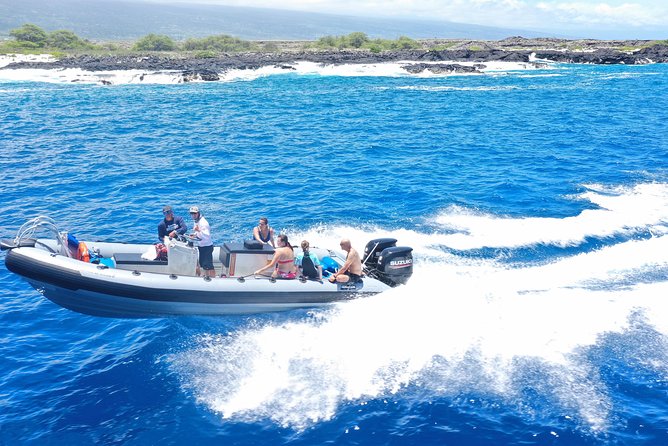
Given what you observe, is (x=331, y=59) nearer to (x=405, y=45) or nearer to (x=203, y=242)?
(x=405, y=45)

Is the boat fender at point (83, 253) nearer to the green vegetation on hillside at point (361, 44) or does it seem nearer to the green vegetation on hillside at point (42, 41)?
the green vegetation on hillside at point (42, 41)

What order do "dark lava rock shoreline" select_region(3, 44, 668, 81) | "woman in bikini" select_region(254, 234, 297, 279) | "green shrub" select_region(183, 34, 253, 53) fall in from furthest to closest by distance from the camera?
"green shrub" select_region(183, 34, 253, 53) < "dark lava rock shoreline" select_region(3, 44, 668, 81) < "woman in bikini" select_region(254, 234, 297, 279)

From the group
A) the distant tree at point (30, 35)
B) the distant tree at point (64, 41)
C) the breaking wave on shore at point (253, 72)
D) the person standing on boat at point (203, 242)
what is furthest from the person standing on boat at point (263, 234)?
the distant tree at point (30, 35)

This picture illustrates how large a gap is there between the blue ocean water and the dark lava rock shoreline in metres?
31.1

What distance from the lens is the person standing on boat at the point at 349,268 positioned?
1246 cm

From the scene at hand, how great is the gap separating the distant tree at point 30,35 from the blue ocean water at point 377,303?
56.9 metres

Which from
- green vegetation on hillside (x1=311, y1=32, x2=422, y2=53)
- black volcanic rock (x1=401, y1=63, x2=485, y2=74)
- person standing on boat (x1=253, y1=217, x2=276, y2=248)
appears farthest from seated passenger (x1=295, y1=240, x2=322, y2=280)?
green vegetation on hillside (x1=311, y1=32, x2=422, y2=53)

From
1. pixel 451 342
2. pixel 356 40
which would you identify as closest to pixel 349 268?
pixel 451 342

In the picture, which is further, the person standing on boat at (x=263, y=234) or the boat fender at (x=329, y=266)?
the boat fender at (x=329, y=266)

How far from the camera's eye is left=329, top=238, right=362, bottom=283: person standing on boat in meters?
12.5

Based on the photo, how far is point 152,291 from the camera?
1138cm

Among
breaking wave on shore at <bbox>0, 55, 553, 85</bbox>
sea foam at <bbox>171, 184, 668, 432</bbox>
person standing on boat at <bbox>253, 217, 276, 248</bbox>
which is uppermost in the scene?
breaking wave on shore at <bbox>0, 55, 553, 85</bbox>

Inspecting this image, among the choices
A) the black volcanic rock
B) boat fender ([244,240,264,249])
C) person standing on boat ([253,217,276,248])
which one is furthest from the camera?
the black volcanic rock

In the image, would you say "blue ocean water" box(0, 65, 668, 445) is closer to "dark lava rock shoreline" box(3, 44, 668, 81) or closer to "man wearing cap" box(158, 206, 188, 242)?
"man wearing cap" box(158, 206, 188, 242)
